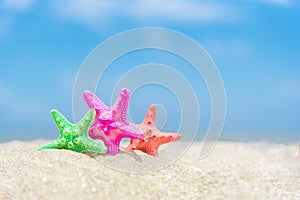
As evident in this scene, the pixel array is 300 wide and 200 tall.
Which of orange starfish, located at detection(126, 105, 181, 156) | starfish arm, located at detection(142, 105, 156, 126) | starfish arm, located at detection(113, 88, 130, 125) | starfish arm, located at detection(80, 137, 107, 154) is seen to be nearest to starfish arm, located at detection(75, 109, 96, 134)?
starfish arm, located at detection(80, 137, 107, 154)

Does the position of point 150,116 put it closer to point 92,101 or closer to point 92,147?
point 92,101

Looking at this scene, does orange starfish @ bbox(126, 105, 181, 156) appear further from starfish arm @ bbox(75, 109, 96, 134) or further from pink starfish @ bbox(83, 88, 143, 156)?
starfish arm @ bbox(75, 109, 96, 134)

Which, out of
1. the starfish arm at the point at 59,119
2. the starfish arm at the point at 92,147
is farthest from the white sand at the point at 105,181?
the starfish arm at the point at 59,119

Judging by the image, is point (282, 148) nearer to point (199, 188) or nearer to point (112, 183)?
point (199, 188)

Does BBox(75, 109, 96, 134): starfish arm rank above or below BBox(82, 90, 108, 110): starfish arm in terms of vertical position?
below

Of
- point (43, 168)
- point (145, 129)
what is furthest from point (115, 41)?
point (43, 168)

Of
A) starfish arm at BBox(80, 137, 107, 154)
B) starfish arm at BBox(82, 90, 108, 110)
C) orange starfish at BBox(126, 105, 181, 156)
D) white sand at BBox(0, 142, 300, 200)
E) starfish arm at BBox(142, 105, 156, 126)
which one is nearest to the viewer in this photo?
white sand at BBox(0, 142, 300, 200)

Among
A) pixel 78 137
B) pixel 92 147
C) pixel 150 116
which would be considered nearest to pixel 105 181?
pixel 92 147

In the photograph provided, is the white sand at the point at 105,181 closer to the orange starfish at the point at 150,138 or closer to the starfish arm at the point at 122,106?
the orange starfish at the point at 150,138
